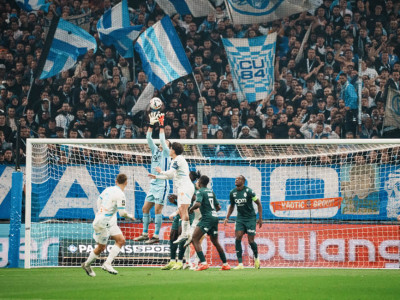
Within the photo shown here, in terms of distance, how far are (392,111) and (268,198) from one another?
15.8 feet

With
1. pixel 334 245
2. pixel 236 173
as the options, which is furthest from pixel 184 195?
pixel 334 245

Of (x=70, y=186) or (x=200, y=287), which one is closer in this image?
(x=200, y=287)

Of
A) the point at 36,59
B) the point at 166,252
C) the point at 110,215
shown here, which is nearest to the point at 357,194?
the point at 166,252

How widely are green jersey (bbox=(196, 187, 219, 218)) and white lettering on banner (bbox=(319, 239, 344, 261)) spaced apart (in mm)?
3354

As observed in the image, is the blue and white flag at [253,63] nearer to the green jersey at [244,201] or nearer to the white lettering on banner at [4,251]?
the green jersey at [244,201]

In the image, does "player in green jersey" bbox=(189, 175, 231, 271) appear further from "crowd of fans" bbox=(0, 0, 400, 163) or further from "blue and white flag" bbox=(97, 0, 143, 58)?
"blue and white flag" bbox=(97, 0, 143, 58)

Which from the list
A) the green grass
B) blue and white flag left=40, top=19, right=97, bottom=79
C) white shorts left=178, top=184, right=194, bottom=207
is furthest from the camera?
blue and white flag left=40, top=19, right=97, bottom=79

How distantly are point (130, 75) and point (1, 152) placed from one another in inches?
185

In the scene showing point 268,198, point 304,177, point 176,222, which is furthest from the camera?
point 268,198

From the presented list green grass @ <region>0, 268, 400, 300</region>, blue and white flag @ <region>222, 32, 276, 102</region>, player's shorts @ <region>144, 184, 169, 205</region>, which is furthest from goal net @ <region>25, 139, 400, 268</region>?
green grass @ <region>0, 268, 400, 300</region>

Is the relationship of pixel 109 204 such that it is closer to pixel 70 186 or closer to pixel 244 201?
pixel 244 201

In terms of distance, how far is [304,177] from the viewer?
47.3 ft

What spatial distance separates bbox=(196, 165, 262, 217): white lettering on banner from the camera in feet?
48.0

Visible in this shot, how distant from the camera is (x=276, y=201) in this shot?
14.5m
